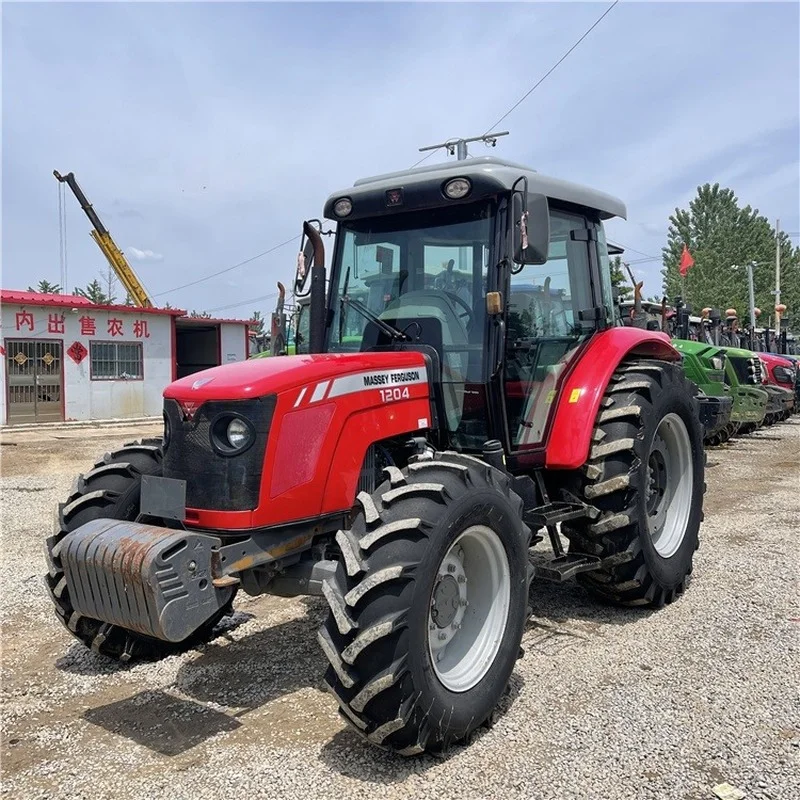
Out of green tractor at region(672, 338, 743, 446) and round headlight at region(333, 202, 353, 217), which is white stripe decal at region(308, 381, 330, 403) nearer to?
round headlight at region(333, 202, 353, 217)

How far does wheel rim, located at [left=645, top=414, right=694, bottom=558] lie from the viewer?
5.04 metres

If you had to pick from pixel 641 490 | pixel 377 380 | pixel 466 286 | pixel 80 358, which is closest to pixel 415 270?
pixel 466 286

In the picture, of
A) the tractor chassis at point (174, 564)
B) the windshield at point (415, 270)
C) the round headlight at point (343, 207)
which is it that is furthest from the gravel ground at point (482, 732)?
the round headlight at point (343, 207)

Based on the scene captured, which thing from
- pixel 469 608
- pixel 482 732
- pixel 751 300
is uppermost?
pixel 751 300

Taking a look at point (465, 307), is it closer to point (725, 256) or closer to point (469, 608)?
point (469, 608)

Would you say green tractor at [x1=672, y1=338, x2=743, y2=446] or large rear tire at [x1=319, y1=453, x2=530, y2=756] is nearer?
large rear tire at [x1=319, y1=453, x2=530, y2=756]

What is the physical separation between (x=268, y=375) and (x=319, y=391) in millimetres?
233

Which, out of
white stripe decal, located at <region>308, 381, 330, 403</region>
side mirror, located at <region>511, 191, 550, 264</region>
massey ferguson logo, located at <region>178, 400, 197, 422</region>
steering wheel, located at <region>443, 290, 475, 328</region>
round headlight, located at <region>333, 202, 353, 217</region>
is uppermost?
round headlight, located at <region>333, 202, 353, 217</region>

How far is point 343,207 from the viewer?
457 centimetres

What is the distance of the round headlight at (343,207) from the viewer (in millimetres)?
4542

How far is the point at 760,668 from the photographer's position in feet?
12.7

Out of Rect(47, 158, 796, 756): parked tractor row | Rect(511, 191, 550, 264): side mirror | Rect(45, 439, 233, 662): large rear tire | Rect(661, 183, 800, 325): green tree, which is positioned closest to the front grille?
Rect(47, 158, 796, 756): parked tractor row

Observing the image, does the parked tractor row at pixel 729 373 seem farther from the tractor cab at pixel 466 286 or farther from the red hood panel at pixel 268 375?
→ the red hood panel at pixel 268 375

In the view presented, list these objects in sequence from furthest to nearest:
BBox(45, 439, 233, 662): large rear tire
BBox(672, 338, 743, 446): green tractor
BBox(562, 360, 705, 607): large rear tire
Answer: BBox(672, 338, 743, 446): green tractor
BBox(562, 360, 705, 607): large rear tire
BBox(45, 439, 233, 662): large rear tire
